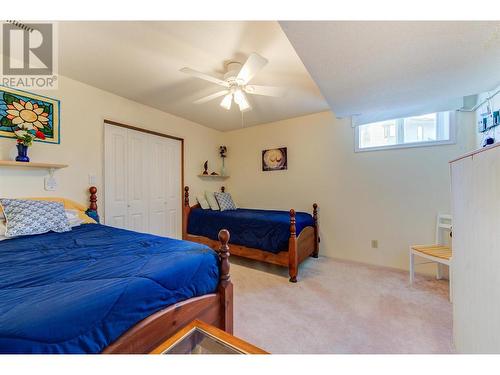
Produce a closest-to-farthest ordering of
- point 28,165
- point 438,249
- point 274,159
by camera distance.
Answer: point 28,165 < point 438,249 < point 274,159

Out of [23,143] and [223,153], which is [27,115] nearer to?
[23,143]

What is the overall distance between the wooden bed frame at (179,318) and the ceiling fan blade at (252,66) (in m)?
1.32

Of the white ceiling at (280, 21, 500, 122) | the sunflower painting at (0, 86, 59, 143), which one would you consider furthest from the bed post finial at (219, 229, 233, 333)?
the sunflower painting at (0, 86, 59, 143)

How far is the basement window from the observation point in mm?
2615

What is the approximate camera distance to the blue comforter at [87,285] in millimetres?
684

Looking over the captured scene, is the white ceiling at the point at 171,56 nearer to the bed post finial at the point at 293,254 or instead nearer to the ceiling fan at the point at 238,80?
the ceiling fan at the point at 238,80

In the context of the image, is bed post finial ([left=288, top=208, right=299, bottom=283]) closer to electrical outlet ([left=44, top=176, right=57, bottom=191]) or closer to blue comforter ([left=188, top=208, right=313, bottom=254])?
blue comforter ([left=188, top=208, right=313, bottom=254])

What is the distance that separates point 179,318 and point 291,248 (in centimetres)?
169

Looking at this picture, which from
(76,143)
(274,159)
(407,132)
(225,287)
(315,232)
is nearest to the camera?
(225,287)

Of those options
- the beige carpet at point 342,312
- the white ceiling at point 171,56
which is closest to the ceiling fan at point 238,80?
the white ceiling at point 171,56

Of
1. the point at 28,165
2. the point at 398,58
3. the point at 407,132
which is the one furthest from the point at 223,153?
the point at 398,58

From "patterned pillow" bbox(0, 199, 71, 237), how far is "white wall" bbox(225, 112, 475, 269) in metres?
2.92

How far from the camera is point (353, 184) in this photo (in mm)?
3184
